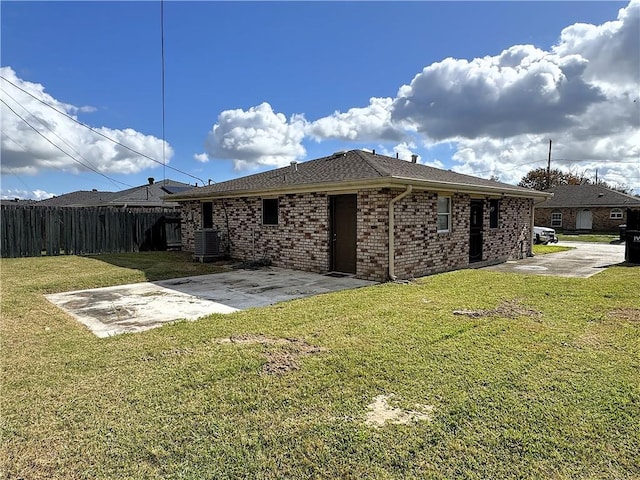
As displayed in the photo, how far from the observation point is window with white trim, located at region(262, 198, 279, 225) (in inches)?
461

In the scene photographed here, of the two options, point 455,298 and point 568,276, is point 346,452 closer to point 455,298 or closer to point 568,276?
point 455,298

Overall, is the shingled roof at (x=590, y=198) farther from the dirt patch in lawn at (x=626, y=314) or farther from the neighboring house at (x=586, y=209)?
the dirt patch in lawn at (x=626, y=314)

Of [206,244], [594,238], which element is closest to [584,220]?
[594,238]

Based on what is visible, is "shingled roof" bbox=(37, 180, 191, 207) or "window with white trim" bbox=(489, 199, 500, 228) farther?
"shingled roof" bbox=(37, 180, 191, 207)

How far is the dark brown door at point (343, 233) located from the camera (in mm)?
9641

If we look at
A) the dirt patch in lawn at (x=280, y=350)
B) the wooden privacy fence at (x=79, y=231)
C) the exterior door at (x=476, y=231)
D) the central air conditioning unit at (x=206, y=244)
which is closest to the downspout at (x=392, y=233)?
the exterior door at (x=476, y=231)

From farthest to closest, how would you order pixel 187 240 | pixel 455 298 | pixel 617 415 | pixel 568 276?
pixel 187 240
pixel 568 276
pixel 455 298
pixel 617 415

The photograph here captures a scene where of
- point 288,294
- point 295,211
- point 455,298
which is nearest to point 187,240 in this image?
point 295,211

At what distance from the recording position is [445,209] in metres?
10.8

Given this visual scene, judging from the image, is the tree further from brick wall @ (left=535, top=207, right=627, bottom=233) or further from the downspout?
the downspout

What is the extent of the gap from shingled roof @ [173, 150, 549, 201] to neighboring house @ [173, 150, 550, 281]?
0.04 meters

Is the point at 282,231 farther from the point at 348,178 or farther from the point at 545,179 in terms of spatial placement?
the point at 545,179

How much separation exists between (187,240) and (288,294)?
33.2 ft

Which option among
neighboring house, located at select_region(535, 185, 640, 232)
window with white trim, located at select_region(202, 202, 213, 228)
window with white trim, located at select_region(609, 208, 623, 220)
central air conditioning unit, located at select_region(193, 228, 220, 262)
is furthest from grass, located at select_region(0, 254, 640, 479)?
window with white trim, located at select_region(609, 208, 623, 220)
